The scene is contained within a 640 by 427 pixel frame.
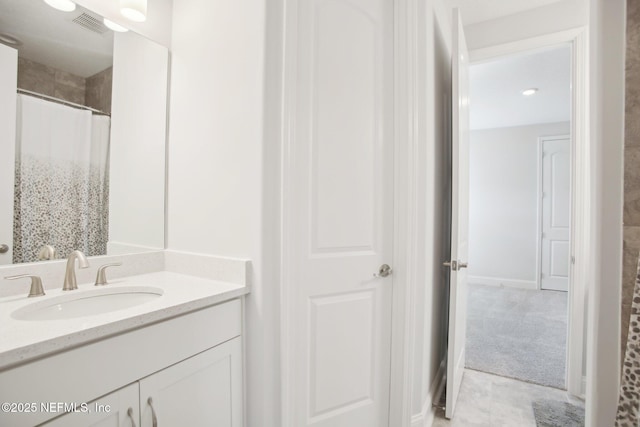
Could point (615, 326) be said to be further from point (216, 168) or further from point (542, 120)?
point (542, 120)

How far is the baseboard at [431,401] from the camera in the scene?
1558mm

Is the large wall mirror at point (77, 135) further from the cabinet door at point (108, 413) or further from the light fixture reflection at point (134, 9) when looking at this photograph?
the cabinet door at point (108, 413)

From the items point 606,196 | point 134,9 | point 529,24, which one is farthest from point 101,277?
point 529,24

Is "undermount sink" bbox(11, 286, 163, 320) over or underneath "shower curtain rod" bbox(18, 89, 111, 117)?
underneath

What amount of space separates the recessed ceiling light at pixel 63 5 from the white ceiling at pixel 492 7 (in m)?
2.18

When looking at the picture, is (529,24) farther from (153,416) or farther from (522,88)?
(153,416)

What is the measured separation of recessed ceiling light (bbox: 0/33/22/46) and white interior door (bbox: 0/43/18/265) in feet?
0.06

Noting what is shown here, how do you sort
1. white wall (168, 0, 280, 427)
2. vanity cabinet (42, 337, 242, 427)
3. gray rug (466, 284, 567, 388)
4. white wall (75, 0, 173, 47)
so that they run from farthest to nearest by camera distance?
gray rug (466, 284, 567, 388), white wall (75, 0, 173, 47), white wall (168, 0, 280, 427), vanity cabinet (42, 337, 242, 427)

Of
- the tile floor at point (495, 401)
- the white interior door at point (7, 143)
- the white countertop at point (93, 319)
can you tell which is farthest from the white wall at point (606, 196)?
the white interior door at point (7, 143)

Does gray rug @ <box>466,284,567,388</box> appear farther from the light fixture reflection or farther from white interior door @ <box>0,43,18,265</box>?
the light fixture reflection

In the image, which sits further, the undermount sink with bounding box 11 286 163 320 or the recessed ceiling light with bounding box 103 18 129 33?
the recessed ceiling light with bounding box 103 18 129 33

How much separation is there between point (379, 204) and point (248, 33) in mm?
952

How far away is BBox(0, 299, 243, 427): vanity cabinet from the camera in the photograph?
719 mm

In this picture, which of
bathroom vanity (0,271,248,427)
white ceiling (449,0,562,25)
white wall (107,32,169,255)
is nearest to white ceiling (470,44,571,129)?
white ceiling (449,0,562,25)
